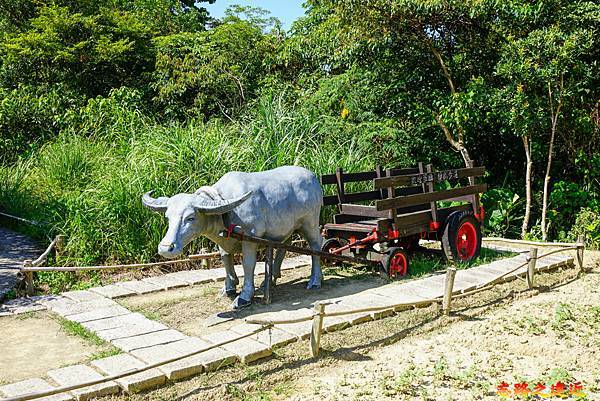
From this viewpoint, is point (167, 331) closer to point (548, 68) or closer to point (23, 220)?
point (23, 220)

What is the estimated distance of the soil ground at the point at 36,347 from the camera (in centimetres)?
478

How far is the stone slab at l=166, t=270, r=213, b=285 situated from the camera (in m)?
7.28

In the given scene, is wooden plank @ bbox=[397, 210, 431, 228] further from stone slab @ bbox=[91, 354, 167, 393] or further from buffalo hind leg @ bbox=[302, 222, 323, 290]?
stone slab @ bbox=[91, 354, 167, 393]

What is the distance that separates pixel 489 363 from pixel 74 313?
3973 mm

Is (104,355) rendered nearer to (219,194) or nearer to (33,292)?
(219,194)

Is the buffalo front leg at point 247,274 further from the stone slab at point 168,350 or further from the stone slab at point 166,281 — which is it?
the stone slab at point 166,281

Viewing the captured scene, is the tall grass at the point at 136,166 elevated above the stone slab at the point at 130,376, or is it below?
above

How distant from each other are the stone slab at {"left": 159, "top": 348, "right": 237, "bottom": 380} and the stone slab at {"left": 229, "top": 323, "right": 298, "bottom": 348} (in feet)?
1.28

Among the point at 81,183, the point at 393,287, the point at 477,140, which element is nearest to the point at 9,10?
the point at 81,183

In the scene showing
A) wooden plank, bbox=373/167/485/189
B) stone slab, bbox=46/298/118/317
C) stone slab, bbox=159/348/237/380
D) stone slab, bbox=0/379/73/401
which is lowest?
stone slab, bbox=159/348/237/380

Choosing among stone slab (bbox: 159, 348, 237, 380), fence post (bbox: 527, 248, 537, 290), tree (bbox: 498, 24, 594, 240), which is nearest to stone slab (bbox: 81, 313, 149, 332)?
stone slab (bbox: 159, 348, 237, 380)

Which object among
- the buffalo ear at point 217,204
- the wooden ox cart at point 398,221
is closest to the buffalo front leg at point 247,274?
the buffalo ear at point 217,204

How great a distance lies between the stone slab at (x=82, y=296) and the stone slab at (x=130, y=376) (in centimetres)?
188

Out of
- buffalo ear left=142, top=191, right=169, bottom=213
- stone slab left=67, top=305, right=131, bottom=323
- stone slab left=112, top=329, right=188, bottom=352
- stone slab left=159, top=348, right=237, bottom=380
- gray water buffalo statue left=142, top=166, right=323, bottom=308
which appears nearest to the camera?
stone slab left=159, top=348, right=237, bottom=380
